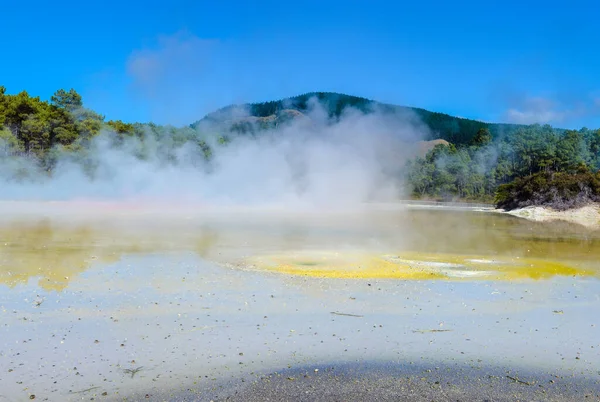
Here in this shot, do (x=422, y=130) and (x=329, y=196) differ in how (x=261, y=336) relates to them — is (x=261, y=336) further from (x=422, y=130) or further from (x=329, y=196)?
(x=422, y=130)

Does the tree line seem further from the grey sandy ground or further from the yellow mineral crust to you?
the grey sandy ground

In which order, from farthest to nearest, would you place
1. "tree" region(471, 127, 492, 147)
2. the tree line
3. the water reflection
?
1. "tree" region(471, 127, 492, 147)
2. the tree line
3. the water reflection

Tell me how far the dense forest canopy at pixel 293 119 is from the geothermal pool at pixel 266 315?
37655 mm

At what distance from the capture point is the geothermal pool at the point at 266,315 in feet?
22.1

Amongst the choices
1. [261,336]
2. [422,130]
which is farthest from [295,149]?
[422,130]

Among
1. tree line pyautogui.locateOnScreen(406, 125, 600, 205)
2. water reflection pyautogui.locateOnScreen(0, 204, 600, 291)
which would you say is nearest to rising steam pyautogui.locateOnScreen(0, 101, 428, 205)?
water reflection pyautogui.locateOnScreen(0, 204, 600, 291)

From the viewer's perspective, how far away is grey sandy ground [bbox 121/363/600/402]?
6.05 m

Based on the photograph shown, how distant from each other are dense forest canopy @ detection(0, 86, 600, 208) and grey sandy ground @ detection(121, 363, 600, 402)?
4420cm

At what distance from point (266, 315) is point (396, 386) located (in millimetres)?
3459

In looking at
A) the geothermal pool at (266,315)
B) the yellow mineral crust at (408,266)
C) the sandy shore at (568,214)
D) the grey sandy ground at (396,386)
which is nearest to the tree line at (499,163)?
the sandy shore at (568,214)

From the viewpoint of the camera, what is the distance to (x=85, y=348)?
291 inches

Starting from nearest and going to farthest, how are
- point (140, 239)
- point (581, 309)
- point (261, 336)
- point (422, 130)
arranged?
point (261, 336) < point (581, 309) < point (140, 239) < point (422, 130)

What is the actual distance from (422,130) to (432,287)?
191 m

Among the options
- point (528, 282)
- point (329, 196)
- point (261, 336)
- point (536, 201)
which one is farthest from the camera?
point (329, 196)
